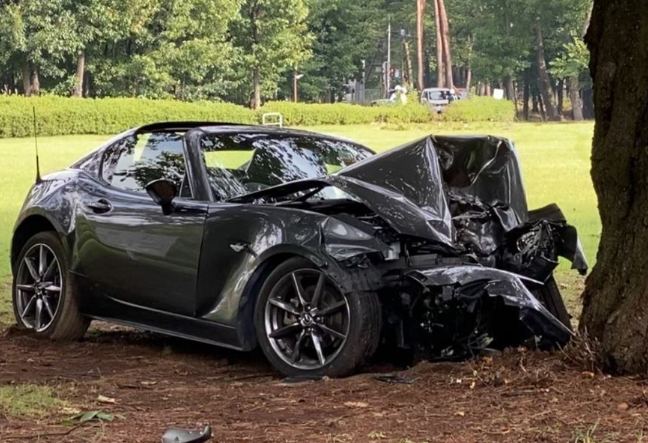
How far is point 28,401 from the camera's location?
4332mm

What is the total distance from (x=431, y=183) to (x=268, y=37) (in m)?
55.1

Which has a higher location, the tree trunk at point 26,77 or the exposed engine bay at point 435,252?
the tree trunk at point 26,77

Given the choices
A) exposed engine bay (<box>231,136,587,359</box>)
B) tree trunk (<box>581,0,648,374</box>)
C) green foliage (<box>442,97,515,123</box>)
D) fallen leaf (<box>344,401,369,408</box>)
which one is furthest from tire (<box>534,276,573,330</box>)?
green foliage (<box>442,97,515,123</box>)

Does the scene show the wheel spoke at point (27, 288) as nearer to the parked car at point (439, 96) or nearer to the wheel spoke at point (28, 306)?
the wheel spoke at point (28, 306)

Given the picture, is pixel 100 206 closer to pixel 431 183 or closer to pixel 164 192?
pixel 164 192

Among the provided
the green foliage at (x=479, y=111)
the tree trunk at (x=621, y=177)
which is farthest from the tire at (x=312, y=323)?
the green foliage at (x=479, y=111)

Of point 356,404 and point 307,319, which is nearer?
point 356,404

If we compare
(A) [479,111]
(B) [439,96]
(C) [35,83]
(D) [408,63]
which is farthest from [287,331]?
(D) [408,63]

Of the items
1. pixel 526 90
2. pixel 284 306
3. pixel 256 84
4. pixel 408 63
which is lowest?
pixel 284 306

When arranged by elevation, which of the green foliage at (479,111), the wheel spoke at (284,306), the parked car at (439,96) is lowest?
the wheel spoke at (284,306)

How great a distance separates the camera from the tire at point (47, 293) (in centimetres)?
647

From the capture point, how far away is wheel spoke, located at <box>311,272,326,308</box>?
4.99 metres

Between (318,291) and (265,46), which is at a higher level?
(265,46)

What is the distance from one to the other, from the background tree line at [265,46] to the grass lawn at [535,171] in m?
15.1
